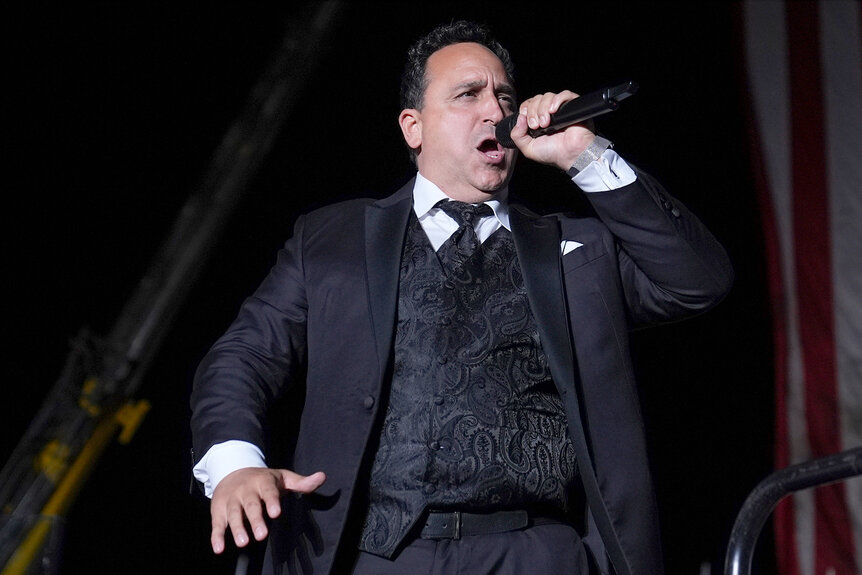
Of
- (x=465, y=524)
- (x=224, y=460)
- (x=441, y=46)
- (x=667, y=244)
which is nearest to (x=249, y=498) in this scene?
(x=224, y=460)

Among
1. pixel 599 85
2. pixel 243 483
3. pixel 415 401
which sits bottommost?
pixel 243 483

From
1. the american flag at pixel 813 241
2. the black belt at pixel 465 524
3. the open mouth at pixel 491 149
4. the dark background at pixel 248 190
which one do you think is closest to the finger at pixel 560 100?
the open mouth at pixel 491 149

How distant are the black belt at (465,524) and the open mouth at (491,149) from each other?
0.65 m

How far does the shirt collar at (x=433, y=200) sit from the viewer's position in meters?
1.71

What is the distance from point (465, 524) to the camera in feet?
4.50

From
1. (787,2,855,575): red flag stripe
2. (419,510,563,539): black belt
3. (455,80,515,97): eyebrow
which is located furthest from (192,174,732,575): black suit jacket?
(787,2,855,575): red flag stripe

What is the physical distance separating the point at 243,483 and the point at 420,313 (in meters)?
0.41

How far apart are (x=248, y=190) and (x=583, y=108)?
2032mm

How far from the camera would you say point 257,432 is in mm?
1395

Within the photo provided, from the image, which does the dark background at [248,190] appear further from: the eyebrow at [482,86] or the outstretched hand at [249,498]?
the outstretched hand at [249,498]

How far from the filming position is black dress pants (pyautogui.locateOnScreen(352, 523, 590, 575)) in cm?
134

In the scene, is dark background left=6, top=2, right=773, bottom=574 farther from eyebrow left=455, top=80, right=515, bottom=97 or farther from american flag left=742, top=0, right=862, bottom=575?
eyebrow left=455, top=80, right=515, bottom=97

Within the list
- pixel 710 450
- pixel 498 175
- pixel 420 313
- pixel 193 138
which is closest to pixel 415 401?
pixel 420 313

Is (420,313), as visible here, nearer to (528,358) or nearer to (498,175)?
(528,358)
